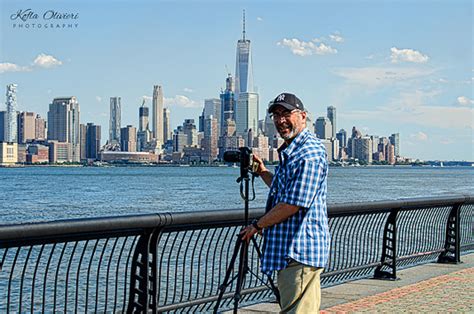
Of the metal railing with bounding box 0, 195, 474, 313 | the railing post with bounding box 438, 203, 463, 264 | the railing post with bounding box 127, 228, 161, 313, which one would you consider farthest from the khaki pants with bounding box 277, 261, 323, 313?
the railing post with bounding box 438, 203, 463, 264

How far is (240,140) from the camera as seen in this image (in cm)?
15350

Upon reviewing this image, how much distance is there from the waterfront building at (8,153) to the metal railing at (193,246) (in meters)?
172

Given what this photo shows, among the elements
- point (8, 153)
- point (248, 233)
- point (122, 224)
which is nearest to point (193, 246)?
point (122, 224)

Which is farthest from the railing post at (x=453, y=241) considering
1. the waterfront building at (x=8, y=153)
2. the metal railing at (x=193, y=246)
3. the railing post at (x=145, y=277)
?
the waterfront building at (x=8, y=153)

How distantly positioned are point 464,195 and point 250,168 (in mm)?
7526

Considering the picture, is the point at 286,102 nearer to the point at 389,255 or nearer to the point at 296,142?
the point at 296,142

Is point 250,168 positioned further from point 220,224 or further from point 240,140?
point 240,140

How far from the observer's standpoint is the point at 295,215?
5395 mm

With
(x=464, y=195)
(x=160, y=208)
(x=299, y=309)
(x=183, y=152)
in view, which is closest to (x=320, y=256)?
(x=299, y=309)

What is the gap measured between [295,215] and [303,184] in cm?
23

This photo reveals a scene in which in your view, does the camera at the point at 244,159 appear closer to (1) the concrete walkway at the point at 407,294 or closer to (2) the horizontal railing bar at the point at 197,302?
(2) the horizontal railing bar at the point at 197,302

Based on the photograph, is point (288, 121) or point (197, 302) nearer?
point (288, 121)

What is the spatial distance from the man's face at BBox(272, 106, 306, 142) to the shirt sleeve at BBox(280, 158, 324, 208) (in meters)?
0.23

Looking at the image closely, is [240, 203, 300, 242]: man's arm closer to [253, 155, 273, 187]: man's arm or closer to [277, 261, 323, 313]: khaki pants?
[277, 261, 323, 313]: khaki pants
